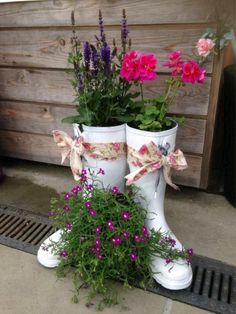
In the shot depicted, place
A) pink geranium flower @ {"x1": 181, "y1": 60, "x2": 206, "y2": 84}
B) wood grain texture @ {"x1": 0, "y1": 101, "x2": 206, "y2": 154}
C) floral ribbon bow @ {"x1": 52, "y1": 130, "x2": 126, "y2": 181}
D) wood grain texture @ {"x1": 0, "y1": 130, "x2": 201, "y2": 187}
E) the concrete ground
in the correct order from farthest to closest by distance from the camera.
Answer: wood grain texture @ {"x1": 0, "y1": 130, "x2": 201, "y2": 187}, wood grain texture @ {"x1": 0, "y1": 101, "x2": 206, "y2": 154}, floral ribbon bow @ {"x1": 52, "y1": 130, "x2": 126, "y2": 181}, the concrete ground, pink geranium flower @ {"x1": 181, "y1": 60, "x2": 206, "y2": 84}

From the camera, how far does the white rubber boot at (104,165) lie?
1310 millimetres

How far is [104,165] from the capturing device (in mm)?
1365

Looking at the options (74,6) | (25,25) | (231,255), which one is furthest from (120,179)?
(25,25)

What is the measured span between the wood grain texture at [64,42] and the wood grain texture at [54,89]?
57 mm

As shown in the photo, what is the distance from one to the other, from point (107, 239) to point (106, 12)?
47.5 inches

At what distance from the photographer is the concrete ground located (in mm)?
1234

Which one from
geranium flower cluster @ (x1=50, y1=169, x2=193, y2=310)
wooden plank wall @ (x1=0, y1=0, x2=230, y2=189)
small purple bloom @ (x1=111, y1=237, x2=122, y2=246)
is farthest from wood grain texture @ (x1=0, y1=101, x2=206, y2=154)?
small purple bloom @ (x1=111, y1=237, x2=122, y2=246)

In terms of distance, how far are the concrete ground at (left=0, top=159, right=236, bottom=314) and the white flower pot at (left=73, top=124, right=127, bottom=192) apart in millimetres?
468

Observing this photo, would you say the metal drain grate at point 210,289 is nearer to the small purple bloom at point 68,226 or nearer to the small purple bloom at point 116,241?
the small purple bloom at point 116,241

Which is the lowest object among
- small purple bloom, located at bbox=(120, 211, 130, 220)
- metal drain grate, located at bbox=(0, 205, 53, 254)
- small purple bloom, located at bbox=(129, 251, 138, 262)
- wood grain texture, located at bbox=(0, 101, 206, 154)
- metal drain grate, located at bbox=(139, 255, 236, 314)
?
metal drain grate, located at bbox=(139, 255, 236, 314)

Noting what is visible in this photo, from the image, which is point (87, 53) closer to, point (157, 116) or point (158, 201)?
point (157, 116)

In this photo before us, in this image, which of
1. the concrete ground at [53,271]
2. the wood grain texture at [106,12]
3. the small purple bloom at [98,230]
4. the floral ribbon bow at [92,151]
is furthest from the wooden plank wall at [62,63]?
the small purple bloom at [98,230]

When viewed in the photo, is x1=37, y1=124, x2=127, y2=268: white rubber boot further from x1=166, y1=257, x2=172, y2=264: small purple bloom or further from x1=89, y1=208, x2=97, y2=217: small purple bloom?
x1=166, y1=257, x2=172, y2=264: small purple bloom

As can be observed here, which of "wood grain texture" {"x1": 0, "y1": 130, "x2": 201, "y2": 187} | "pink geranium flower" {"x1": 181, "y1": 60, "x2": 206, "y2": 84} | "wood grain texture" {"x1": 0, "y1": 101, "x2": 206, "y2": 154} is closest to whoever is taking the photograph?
"pink geranium flower" {"x1": 181, "y1": 60, "x2": 206, "y2": 84}
